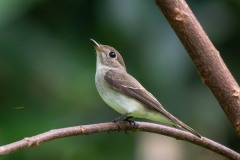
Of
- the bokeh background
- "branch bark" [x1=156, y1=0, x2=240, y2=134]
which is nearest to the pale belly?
the bokeh background

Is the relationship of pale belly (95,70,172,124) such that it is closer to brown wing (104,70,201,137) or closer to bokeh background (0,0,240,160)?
brown wing (104,70,201,137)

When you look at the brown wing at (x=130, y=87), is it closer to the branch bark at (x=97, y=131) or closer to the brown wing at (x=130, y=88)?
the brown wing at (x=130, y=88)

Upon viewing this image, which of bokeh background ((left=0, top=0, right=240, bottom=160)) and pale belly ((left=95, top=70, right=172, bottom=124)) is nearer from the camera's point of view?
pale belly ((left=95, top=70, right=172, bottom=124))

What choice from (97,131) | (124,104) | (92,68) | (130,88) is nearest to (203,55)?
(97,131)

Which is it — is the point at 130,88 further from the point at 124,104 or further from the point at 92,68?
the point at 92,68

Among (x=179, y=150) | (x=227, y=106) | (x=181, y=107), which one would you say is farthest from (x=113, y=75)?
(x=227, y=106)
